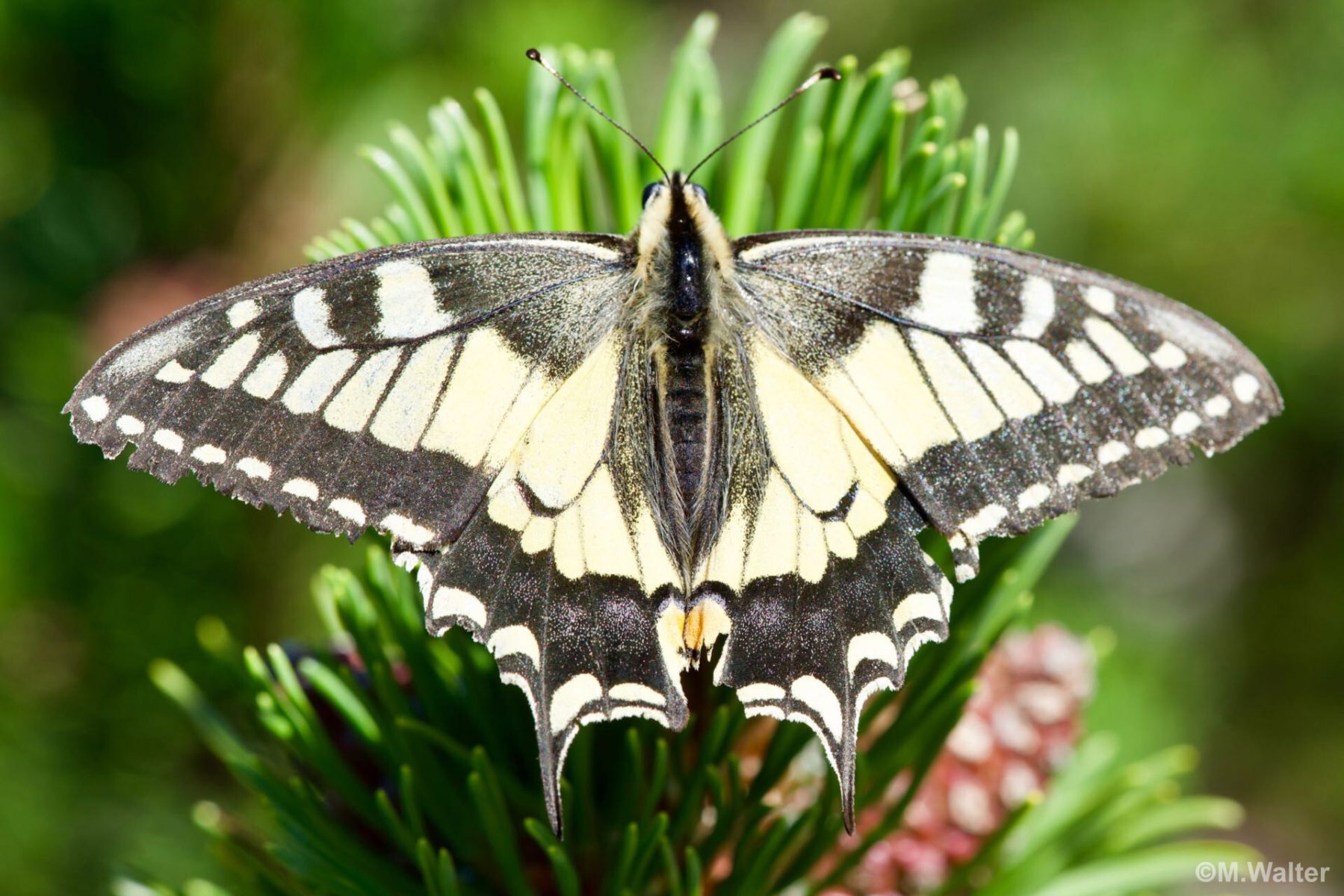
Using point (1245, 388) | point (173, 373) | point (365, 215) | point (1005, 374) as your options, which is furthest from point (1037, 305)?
point (365, 215)

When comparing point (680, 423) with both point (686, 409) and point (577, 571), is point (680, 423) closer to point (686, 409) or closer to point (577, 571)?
point (686, 409)

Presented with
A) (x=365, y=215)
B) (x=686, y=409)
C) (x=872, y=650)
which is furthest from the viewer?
(x=365, y=215)

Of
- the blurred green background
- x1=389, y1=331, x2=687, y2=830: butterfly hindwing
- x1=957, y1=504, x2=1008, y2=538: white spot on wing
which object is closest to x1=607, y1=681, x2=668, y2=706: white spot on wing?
x1=389, y1=331, x2=687, y2=830: butterfly hindwing

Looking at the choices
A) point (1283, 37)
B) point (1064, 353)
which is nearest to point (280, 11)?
point (1064, 353)

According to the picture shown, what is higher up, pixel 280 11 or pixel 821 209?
pixel 280 11

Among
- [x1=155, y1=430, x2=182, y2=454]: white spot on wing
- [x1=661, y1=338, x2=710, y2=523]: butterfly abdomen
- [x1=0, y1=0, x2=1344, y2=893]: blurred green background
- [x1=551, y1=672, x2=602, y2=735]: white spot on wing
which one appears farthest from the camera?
[x1=0, y1=0, x2=1344, y2=893]: blurred green background

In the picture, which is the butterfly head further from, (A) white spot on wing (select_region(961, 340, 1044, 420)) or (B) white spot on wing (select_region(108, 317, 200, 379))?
(B) white spot on wing (select_region(108, 317, 200, 379))

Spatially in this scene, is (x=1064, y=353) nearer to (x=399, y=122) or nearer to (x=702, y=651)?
(x=702, y=651)
